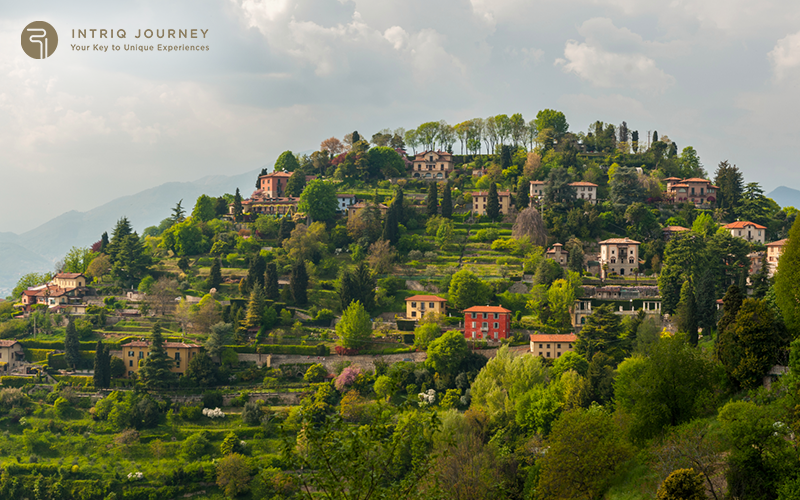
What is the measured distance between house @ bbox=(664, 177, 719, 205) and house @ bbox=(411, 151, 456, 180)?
2809 cm

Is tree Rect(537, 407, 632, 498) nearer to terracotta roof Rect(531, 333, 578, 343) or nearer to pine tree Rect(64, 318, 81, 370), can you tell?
terracotta roof Rect(531, 333, 578, 343)

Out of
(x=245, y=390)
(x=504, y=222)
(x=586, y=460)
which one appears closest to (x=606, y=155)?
(x=504, y=222)

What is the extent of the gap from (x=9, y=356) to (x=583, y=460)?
45.7 meters

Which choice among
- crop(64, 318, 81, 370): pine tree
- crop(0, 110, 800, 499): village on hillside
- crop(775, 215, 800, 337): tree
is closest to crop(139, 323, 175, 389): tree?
crop(0, 110, 800, 499): village on hillside

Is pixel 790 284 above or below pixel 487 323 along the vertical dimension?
above

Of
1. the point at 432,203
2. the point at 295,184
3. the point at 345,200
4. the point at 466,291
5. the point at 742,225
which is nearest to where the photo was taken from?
the point at 466,291

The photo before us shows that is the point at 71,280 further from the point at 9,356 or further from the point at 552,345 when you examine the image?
the point at 552,345

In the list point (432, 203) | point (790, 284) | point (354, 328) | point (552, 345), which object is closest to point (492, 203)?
point (432, 203)

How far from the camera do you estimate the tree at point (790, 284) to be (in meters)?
27.4

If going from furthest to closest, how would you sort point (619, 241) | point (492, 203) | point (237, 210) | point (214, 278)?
point (237, 210), point (492, 203), point (619, 241), point (214, 278)

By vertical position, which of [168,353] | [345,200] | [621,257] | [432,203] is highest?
[345,200]

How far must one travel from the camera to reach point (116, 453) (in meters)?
41.8

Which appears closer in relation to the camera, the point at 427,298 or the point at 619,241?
the point at 427,298

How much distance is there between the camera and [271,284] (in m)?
55.5
